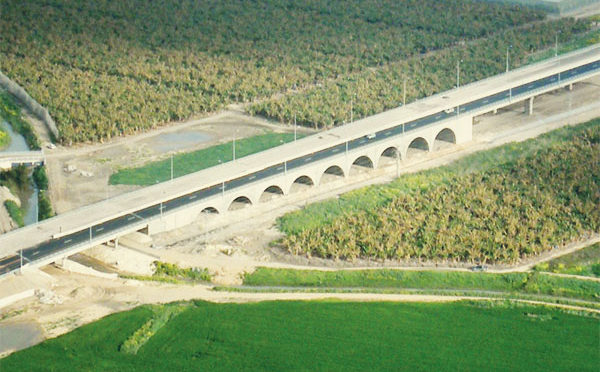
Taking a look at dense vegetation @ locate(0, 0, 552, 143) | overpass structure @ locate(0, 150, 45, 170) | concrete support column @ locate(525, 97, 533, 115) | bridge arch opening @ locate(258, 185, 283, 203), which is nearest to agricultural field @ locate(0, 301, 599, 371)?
bridge arch opening @ locate(258, 185, 283, 203)

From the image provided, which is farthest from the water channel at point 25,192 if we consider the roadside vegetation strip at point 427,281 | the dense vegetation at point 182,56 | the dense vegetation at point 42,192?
the roadside vegetation strip at point 427,281

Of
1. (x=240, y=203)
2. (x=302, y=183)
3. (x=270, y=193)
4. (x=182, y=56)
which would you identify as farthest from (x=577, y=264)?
(x=182, y=56)

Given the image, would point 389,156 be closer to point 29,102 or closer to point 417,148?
point 417,148

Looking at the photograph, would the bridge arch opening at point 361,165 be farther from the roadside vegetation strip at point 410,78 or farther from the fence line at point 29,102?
the fence line at point 29,102

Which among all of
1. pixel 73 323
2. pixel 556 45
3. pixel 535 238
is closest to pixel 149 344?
pixel 73 323

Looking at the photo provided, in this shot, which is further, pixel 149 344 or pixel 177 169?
pixel 177 169

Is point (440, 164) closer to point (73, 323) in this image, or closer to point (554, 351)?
point (554, 351)
